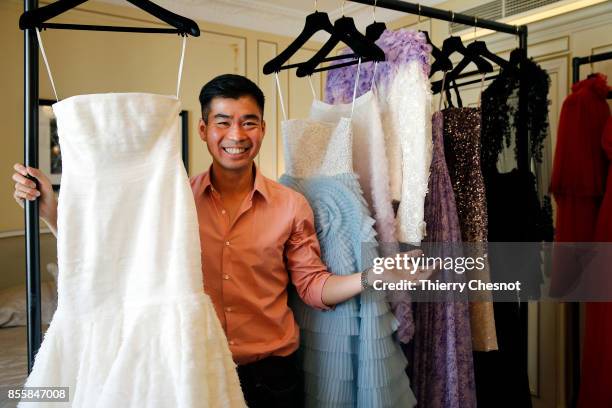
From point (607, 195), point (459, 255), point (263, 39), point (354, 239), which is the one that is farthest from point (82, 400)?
point (263, 39)

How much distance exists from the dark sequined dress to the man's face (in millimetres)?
622

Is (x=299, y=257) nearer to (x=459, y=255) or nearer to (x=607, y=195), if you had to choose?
(x=459, y=255)

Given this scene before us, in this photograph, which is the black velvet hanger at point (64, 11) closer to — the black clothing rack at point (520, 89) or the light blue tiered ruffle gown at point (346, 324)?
the light blue tiered ruffle gown at point (346, 324)

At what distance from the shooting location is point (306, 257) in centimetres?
125

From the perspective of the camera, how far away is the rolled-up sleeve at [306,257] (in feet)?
4.08

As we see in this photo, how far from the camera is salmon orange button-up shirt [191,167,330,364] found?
119cm

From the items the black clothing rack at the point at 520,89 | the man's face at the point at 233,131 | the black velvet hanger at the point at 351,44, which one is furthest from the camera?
the black clothing rack at the point at 520,89

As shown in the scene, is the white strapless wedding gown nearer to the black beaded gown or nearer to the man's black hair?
the man's black hair

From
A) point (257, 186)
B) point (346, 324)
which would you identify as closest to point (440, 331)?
point (346, 324)

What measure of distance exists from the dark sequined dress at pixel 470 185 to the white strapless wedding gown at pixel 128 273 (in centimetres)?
85

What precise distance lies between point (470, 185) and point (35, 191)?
1.15 m

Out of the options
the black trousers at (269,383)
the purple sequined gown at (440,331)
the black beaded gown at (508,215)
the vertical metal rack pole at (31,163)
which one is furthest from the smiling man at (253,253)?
the black beaded gown at (508,215)

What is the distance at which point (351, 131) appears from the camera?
1288 mm

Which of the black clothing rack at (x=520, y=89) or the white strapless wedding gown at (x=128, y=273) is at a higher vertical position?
the black clothing rack at (x=520, y=89)
